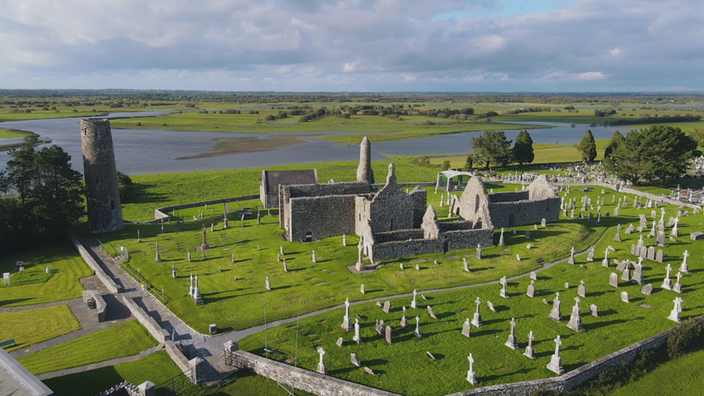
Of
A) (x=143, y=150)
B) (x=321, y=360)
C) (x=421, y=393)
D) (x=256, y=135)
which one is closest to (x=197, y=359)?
(x=321, y=360)

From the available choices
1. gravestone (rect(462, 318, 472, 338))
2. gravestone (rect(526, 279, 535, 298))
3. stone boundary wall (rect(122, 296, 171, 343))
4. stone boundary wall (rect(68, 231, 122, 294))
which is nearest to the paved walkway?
stone boundary wall (rect(122, 296, 171, 343))

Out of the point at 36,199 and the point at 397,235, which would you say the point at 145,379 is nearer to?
the point at 397,235

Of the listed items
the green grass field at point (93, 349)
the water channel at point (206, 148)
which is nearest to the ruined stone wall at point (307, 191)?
the green grass field at point (93, 349)

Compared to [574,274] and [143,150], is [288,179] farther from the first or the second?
[143,150]

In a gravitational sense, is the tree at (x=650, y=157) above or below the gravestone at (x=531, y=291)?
above

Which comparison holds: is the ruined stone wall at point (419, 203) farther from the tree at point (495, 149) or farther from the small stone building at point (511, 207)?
the tree at point (495, 149)

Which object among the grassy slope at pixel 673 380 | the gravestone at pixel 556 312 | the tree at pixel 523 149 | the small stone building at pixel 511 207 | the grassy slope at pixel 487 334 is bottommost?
the grassy slope at pixel 673 380

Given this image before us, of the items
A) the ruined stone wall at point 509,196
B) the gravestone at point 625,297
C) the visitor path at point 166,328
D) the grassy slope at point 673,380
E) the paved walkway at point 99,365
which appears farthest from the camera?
the ruined stone wall at point 509,196

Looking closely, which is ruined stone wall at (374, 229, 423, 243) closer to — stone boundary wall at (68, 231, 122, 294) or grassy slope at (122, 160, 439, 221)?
stone boundary wall at (68, 231, 122, 294)
